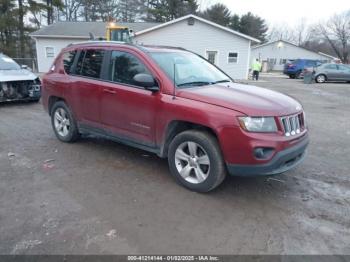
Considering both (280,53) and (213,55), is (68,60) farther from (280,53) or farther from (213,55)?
(280,53)

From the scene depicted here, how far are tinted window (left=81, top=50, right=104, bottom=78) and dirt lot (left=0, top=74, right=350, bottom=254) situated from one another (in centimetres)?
136

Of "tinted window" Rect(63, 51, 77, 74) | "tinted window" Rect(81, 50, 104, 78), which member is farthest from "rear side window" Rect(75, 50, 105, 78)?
"tinted window" Rect(63, 51, 77, 74)

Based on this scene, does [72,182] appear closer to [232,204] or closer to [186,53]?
[232,204]

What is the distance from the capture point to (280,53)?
51094 millimetres

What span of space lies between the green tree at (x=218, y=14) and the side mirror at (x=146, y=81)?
154 ft

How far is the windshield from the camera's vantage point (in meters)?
4.28

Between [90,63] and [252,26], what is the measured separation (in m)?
54.4

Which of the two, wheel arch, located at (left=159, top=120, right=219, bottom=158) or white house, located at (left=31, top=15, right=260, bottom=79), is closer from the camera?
wheel arch, located at (left=159, top=120, right=219, bottom=158)

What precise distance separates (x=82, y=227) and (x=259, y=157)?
2046 millimetres

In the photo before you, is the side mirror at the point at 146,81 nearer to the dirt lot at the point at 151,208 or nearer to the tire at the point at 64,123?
the dirt lot at the point at 151,208

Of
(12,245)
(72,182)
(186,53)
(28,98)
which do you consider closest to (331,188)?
(186,53)

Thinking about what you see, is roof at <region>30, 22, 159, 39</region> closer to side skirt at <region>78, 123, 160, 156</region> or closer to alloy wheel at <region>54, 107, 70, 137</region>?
alloy wheel at <region>54, 107, 70, 137</region>

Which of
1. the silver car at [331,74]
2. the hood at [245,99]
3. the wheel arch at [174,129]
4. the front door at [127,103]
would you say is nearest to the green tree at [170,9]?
the silver car at [331,74]

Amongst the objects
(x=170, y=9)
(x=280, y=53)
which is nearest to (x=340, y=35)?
(x=280, y=53)
